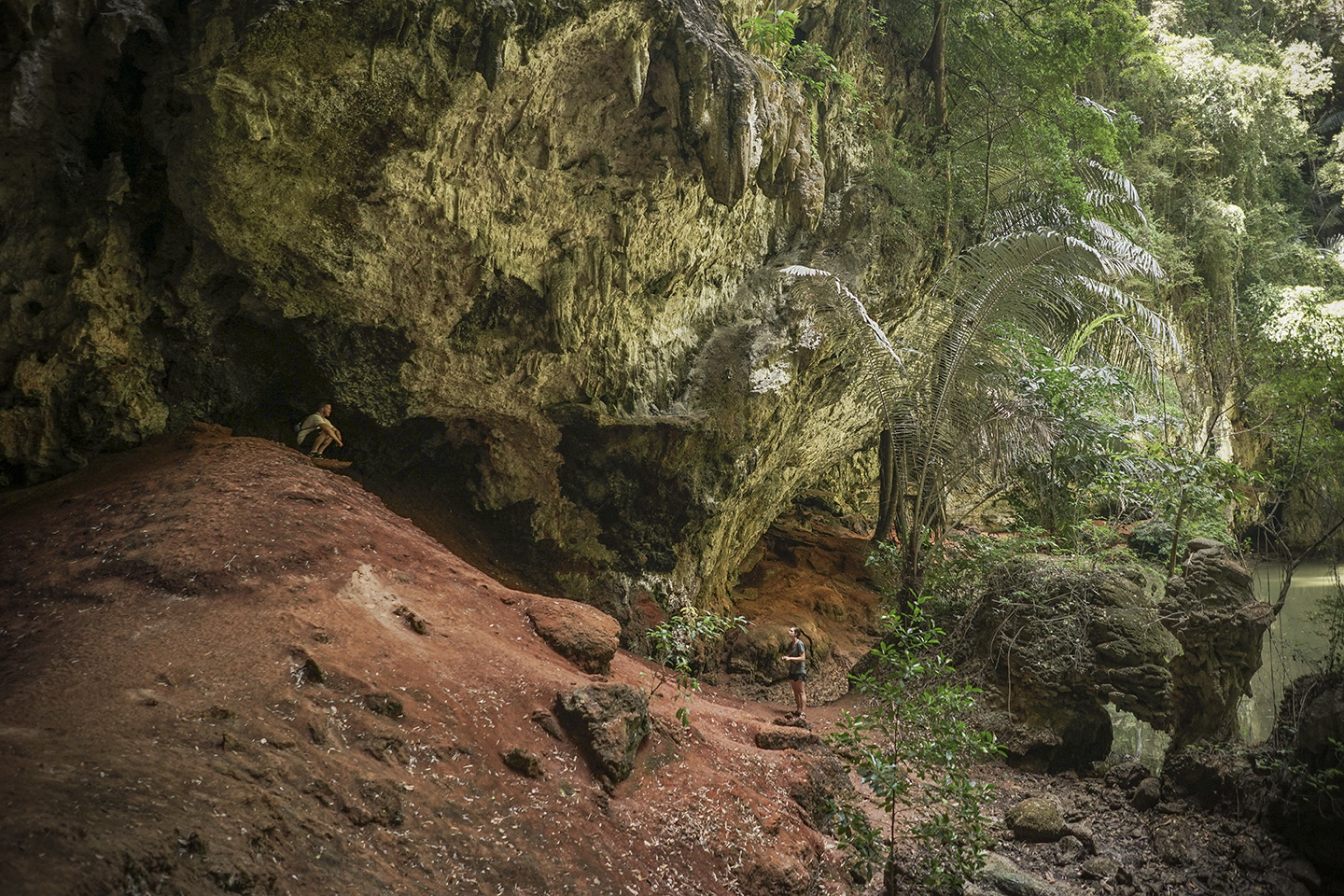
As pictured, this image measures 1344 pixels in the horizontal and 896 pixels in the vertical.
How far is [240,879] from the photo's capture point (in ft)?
10.4

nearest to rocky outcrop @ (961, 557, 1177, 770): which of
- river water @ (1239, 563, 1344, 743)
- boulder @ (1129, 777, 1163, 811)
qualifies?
boulder @ (1129, 777, 1163, 811)

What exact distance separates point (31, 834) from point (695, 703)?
5449 millimetres

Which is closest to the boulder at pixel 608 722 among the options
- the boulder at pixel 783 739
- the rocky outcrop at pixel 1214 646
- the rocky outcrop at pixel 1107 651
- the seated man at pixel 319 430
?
the boulder at pixel 783 739

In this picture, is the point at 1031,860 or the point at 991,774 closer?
the point at 1031,860

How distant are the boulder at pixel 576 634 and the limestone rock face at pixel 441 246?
246cm

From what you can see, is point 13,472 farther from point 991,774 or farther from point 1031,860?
point 991,774

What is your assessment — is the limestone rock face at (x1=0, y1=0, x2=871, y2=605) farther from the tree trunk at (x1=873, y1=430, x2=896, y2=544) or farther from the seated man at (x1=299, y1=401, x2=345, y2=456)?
the tree trunk at (x1=873, y1=430, x2=896, y2=544)

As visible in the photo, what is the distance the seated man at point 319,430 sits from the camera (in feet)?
25.8

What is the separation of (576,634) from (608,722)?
153 cm

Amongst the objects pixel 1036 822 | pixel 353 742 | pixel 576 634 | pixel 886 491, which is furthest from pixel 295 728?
pixel 886 491

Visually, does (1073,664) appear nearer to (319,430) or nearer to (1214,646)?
(1214,646)

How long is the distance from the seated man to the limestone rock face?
1.51 ft

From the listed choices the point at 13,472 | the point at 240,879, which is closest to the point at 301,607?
the point at 240,879

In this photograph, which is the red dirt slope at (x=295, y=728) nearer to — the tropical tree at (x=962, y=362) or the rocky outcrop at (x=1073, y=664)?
the rocky outcrop at (x=1073, y=664)
